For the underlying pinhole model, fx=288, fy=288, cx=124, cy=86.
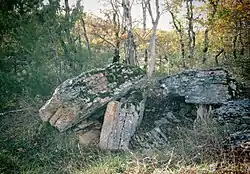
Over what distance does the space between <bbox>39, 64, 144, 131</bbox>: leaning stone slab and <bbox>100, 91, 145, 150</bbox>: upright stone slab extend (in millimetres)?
414

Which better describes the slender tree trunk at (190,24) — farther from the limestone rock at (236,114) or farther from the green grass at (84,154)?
the green grass at (84,154)

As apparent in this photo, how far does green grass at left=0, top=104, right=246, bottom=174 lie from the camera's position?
17.9 feet

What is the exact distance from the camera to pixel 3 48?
32.1ft

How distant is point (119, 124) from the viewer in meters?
8.10

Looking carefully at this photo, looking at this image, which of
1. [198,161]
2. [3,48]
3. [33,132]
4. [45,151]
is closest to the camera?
[198,161]

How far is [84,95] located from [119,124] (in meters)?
1.35

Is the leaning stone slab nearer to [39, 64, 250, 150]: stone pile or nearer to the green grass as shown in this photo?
[39, 64, 250, 150]: stone pile

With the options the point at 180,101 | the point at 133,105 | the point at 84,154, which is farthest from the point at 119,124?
the point at 180,101

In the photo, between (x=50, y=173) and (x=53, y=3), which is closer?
(x=50, y=173)

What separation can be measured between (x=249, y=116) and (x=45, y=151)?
5.44m

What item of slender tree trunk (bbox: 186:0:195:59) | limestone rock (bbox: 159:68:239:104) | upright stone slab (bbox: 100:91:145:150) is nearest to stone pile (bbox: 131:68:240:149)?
limestone rock (bbox: 159:68:239:104)

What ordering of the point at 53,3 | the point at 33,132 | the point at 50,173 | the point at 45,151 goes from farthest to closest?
the point at 53,3, the point at 33,132, the point at 45,151, the point at 50,173

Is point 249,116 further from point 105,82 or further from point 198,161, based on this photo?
point 105,82

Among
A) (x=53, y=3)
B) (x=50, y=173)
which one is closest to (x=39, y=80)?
(x=53, y=3)
